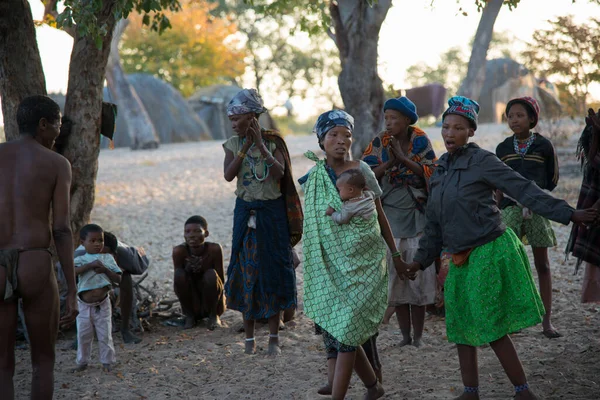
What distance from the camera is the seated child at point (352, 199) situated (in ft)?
14.2

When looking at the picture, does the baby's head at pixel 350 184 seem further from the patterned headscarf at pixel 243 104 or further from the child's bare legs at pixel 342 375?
the patterned headscarf at pixel 243 104

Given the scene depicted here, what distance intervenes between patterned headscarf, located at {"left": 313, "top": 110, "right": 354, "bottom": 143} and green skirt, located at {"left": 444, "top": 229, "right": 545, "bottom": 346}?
1065 millimetres

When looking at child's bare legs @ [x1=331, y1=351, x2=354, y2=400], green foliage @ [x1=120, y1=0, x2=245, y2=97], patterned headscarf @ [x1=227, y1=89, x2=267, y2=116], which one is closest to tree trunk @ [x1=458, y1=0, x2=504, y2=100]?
patterned headscarf @ [x1=227, y1=89, x2=267, y2=116]

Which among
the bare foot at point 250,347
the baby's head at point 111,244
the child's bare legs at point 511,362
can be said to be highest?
the baby's head at point 111,244

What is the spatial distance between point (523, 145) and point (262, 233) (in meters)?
2.17

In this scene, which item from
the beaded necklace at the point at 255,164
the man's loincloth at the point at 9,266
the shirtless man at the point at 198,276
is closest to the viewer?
the man's loincloth at the point at 9,266

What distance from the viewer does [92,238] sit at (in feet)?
19.4

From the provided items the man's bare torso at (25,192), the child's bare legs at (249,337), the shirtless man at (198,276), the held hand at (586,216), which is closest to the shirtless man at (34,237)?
the man's bare torso at (25,192)

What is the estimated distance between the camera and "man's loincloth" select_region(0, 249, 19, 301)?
4.16 meters

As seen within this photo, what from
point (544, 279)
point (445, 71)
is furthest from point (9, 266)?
point (445, 71)

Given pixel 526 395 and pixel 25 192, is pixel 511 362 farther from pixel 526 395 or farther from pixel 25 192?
pixel 25 192

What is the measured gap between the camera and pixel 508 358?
427 centimetres

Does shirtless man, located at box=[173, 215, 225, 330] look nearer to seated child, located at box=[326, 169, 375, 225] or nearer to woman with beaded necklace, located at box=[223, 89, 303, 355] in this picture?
woman with beaded necklace, located at box=[223, 89, 303, 355]

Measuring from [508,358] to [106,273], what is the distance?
10.3ft
